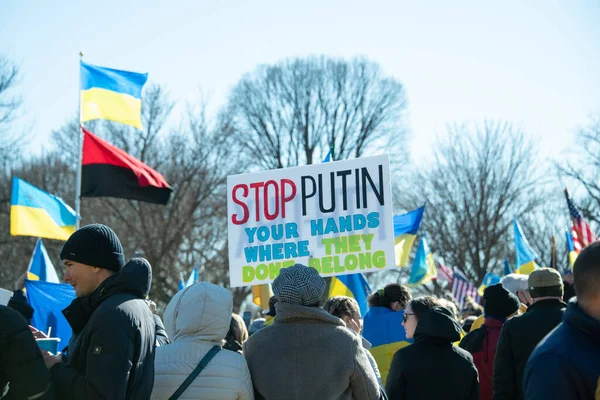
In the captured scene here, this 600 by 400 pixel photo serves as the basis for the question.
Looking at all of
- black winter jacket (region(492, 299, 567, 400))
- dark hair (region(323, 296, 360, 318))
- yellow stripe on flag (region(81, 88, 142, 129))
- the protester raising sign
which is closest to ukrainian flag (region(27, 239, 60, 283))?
yellow stripe on flag (region(81, 88, 142, 129))

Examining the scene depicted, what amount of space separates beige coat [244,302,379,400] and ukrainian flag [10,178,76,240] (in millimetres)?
8835

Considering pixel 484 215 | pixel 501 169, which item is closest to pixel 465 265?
pixel 484 215

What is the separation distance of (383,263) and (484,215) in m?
34.4

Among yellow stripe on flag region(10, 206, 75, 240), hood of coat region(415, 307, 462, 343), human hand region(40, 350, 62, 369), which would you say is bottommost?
hood of coat region(415, 307, 462, 343)

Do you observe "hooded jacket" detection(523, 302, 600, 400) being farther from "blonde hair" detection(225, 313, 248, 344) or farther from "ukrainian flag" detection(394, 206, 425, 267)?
"ukrainian flag" detection(394, 206, 425, 267)

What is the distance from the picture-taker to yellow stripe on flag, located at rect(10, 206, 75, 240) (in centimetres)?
1242

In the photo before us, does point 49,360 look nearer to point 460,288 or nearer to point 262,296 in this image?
point 262,296

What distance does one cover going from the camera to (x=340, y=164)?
8336 millimetres

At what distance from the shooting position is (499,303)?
247 inches

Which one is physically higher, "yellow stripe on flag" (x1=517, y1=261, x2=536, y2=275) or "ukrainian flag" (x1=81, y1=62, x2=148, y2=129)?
"ukrainian flag" (x1=81, y1=62, x2=148, y2=129)

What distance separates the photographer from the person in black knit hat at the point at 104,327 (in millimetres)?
3492

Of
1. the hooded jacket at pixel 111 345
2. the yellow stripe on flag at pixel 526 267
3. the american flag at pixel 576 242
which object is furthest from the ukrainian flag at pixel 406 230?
the hooded jacket at pixel 111 345

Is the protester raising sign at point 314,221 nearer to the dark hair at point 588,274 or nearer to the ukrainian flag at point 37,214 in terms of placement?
the dark hair at point 588,274

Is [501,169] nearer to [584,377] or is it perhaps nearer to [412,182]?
[412,182]
